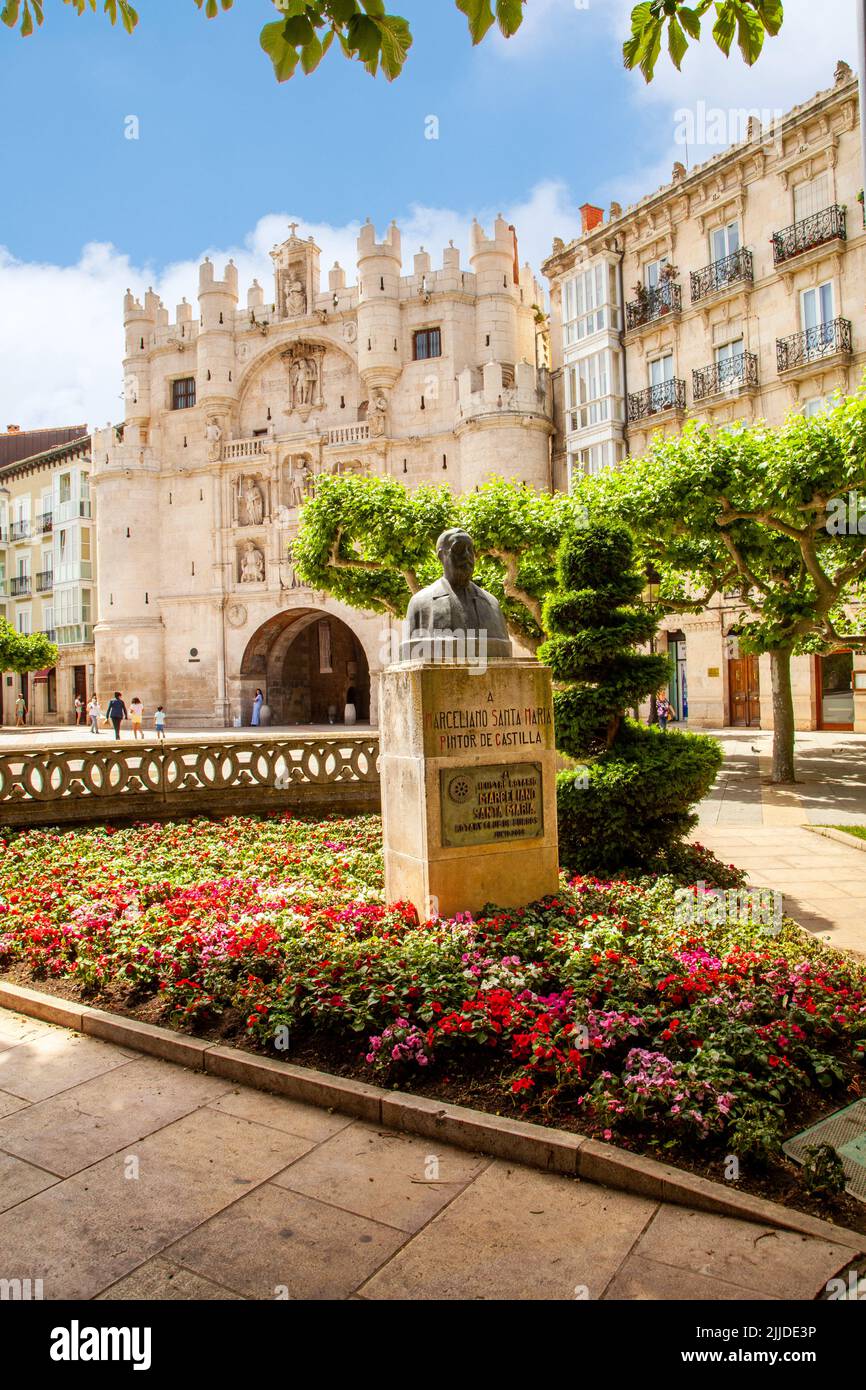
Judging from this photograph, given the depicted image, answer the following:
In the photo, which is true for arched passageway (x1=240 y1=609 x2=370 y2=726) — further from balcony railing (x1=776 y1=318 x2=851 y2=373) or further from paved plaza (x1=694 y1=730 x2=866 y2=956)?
paved plaza (x1=694 y1=730 x2=866 y2=956)

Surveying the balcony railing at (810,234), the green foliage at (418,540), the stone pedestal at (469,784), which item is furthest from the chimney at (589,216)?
the stone pedestal at (469,784)

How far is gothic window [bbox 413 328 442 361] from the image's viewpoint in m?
37.8

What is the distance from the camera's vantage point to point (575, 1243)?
3180 mm

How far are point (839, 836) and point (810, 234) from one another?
24.5 m

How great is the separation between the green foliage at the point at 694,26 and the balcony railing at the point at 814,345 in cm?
2624

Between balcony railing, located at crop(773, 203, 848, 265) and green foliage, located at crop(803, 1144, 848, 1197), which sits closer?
green foliage, located at crop(803, 1144, 848, 1197)

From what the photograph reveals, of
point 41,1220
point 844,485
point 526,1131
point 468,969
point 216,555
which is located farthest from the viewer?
point 216,555

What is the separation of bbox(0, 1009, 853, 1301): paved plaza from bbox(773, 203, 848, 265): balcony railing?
3006cm

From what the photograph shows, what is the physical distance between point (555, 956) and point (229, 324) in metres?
41.1

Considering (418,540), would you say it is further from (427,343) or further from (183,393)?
(183,393)

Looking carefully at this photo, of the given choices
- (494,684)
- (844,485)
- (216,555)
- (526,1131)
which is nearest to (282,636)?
(216,555)

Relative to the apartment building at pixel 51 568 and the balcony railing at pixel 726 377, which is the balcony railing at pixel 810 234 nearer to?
the balcony railing at pixel 726 377

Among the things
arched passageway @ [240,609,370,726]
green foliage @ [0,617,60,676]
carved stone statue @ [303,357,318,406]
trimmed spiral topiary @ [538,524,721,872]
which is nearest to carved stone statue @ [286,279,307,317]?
carved stone statue @ [303,357,318,406]
